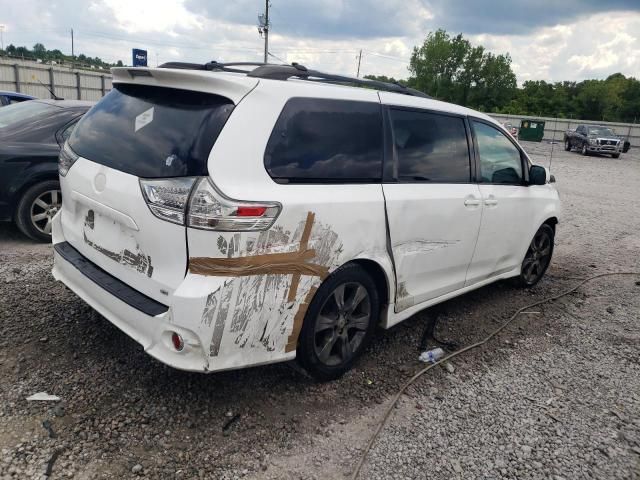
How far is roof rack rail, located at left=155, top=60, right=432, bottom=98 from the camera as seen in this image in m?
2.96

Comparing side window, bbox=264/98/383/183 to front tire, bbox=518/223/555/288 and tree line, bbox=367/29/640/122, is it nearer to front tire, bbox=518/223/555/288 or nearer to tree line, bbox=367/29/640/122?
front tire, bbox=518/223/555/288

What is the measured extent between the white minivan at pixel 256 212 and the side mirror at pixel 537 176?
123 cm

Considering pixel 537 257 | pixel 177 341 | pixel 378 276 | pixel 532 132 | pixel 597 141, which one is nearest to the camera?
pixel 177 341

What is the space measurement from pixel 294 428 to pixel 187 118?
1796 millimetres

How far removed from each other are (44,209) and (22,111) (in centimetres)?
139

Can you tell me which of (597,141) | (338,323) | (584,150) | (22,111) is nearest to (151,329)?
(338,323)


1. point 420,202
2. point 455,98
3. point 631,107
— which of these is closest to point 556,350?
point 420,202

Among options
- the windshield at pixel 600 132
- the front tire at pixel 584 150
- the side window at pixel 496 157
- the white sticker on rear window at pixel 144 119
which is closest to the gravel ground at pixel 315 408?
the side window at pixel 496 157

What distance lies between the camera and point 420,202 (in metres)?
3.51

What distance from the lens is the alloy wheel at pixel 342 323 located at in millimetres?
3162

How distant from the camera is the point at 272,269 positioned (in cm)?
269

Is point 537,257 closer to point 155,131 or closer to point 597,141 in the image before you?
point 155,131

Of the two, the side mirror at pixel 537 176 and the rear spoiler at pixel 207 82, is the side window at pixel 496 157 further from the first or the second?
the rear spoiler at pixel 207 82

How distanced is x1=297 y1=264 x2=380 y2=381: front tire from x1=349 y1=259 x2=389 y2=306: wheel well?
0.16 ft
